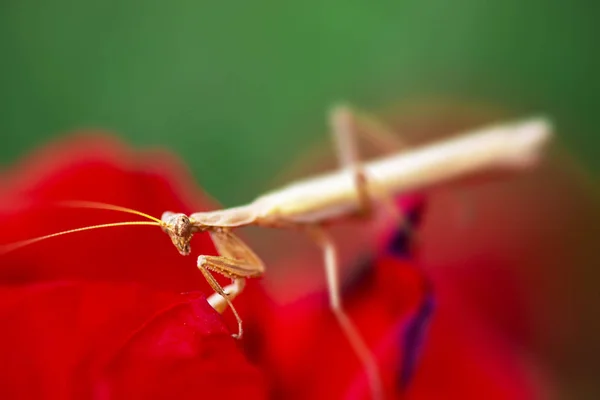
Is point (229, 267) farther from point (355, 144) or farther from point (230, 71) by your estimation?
point (355, 144)

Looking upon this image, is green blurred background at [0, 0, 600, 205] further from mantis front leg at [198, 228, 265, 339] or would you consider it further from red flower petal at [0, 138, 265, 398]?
red flower petal at [0, 138, 265, 398]

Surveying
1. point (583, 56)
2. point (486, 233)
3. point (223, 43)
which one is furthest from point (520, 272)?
point (223, 43)

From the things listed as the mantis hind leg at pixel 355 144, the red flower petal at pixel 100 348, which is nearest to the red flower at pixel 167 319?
the red flower petal at pixel 100 348

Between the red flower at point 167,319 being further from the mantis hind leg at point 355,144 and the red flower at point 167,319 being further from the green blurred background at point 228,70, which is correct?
the mantis hind leg at point 355,144

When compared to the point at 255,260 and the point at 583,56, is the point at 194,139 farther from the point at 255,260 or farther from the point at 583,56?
the point at 583,56

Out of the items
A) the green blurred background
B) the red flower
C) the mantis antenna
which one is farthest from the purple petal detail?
the green blurred background

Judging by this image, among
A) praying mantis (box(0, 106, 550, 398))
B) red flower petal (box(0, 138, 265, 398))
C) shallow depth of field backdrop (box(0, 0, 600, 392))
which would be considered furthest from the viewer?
shallow depth of field backdrop (box(0, 0, 600, 392))

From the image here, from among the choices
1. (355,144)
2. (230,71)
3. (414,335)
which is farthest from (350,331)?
(355,144)
